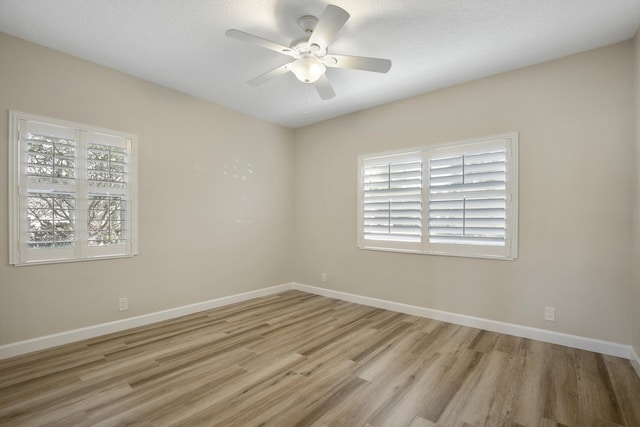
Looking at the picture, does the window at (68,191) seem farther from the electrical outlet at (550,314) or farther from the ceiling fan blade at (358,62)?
the electrical outlet at (550,314)

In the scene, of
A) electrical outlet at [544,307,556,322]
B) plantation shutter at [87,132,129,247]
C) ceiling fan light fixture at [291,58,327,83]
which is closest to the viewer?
ceiling fan light fixture at [291,58,327,83]

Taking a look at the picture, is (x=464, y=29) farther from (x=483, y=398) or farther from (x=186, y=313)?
(x=186, y=313)

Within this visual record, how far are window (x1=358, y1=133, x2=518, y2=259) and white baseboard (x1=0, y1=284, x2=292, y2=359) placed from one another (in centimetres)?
211

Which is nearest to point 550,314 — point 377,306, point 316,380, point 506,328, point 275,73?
point 506,328

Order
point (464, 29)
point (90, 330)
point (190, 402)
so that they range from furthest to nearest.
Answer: point (90, 330)
point (464, 29)
point (190, 402)

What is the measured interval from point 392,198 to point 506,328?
6.18ft

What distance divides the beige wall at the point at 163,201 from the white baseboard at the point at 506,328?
1.70m

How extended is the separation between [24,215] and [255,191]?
2562 mm

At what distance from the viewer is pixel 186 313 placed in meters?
3.80

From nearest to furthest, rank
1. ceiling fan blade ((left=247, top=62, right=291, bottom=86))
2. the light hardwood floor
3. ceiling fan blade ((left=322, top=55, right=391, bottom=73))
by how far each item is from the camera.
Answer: the light hardwood floor → ceiling fan blade ((left=322, top=55, right=391, bottom=73)) → ceiling fan blade ((left=247, top=62, right=291, bottom=86))

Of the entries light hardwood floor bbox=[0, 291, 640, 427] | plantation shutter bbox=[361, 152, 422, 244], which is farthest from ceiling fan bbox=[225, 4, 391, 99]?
light hardwood floor bbox=[0, 291, 640, 427]

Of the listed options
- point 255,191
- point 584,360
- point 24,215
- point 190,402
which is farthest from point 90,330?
point 584,360

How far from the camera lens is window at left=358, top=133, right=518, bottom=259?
3199 mm

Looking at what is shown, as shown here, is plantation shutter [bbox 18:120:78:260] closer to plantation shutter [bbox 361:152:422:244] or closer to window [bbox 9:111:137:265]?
window [bbox 9:111:137:265]
